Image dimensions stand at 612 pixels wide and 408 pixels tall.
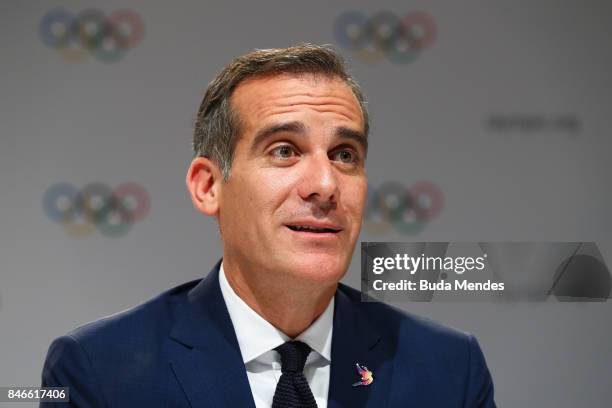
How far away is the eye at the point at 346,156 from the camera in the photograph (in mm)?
1852

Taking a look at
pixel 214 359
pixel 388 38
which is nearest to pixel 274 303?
pixel 214 359

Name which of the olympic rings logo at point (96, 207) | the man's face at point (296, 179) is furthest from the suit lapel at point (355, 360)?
the olympic rings logo at point (96, 207)

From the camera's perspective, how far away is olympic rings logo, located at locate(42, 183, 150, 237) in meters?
2.60

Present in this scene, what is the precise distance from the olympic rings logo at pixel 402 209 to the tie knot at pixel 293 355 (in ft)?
2.88

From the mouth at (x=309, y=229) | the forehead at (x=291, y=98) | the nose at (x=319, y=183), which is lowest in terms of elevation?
the mouth at (x=309, y=229)

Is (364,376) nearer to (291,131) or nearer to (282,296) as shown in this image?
(282,296)

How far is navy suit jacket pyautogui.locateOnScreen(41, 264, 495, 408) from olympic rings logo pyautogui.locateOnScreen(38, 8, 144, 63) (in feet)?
3.27

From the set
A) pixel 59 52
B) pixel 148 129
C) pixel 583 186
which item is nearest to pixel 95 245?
pixel 148 129

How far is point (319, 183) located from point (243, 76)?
14.8 inches

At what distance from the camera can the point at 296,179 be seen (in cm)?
175

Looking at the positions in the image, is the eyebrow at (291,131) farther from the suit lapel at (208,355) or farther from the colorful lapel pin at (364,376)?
the colorful lapel pin at (364,376)

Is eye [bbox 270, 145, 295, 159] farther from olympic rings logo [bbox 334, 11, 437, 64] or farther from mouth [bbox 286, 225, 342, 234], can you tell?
olympic rings logo [bbox 334, 11, 437, 64]

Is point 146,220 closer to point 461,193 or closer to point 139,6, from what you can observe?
point 139,6

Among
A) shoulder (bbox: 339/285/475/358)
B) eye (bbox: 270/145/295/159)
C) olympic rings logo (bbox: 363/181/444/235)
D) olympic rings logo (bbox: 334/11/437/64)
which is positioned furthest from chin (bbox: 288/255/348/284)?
olympic rings logo (bbox: 334/11/437/64)
